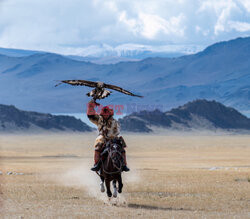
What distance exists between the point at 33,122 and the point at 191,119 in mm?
44135

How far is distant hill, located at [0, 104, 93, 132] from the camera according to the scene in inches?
6841

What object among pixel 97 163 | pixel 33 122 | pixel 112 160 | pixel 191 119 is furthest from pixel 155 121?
pixel 112 160

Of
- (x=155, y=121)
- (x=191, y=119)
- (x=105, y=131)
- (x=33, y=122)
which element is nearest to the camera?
(x=105, y=131)

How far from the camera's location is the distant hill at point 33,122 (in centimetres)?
17375

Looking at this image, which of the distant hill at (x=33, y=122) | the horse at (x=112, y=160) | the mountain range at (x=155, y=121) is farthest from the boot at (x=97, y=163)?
the distant hill at (x=33, y=122)

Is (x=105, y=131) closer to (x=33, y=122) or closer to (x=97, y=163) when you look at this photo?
(x=97, y=163)

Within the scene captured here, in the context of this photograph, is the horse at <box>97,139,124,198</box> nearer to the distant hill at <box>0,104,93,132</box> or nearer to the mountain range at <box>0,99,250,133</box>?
the mountain range at <box>0,99,250,133</box>

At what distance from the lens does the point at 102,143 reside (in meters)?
18.5

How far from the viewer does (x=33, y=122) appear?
17900 cm

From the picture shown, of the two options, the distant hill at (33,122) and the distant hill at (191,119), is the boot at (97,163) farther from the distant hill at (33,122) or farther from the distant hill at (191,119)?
the distant hill at (33,122)

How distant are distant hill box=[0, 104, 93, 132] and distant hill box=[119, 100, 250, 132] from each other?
13.9 meters

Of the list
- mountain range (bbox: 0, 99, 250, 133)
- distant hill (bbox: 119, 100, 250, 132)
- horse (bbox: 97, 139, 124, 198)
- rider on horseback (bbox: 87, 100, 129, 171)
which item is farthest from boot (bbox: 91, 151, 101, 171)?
distant hill (bbox: 119, 100, 250, 132)

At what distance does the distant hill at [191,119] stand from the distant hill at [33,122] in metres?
13.9

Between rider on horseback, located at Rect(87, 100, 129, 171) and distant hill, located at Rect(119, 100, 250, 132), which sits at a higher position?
distant hill, located at Rect(119, 100, 250, 132)
